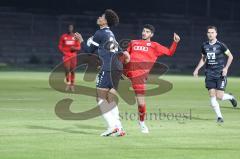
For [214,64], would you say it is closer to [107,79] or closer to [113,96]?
[113,96]

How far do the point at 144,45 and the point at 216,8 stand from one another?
42.4 m

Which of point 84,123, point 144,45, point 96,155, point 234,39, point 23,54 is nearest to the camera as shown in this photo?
point 96,155

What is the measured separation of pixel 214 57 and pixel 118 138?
5.13 m

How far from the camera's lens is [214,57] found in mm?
18266

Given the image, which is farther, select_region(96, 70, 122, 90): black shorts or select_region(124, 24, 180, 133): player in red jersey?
select_region(124, 24, 180, 133): player in red jersey

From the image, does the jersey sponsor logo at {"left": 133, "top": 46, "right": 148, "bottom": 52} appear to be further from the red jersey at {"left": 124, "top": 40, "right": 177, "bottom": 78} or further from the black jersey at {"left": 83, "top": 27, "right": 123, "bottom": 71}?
the black jersey at {"left": 83, "top": 27, "right": 123, "bottom": 71}

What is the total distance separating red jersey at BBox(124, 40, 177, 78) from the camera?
15.7 metres

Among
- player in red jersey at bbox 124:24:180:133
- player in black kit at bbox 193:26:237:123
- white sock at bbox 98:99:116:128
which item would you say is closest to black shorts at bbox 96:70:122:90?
white sock at bbox 98:99:116:128

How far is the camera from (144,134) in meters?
14.6

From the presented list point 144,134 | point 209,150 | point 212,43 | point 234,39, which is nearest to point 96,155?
point 209,150

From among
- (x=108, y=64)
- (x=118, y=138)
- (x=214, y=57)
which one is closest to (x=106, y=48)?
(x=108, y=64)

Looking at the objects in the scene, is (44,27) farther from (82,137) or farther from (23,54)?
(82,137)

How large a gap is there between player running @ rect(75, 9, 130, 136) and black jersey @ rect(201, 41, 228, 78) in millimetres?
4236

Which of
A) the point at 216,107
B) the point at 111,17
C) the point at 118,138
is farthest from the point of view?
the point at 216,107
